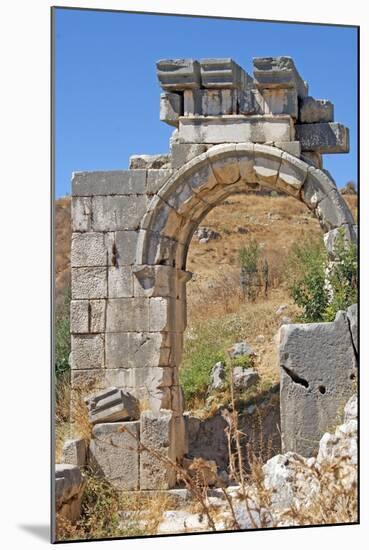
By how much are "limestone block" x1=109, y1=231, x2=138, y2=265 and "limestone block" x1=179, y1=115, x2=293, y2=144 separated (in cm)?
121

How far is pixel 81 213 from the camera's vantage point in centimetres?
1180

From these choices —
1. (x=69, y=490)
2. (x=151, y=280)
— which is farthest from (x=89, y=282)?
(x=69, y=490)

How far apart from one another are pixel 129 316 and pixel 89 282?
1.91 ft

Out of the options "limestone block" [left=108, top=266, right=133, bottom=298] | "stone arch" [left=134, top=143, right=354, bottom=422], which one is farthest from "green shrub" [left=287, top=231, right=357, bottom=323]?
"limestone block" [left=108, top=266, right=133, bottom=298]

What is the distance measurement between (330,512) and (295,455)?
2.52ft

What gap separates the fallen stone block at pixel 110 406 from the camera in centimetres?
1096

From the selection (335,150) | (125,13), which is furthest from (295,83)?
(125,13)

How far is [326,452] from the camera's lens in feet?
29.3

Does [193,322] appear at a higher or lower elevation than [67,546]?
higher

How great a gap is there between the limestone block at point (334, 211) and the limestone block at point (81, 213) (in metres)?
2.49

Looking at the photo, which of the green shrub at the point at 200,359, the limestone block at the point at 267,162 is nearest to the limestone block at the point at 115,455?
the limestone block at the point at 267,162

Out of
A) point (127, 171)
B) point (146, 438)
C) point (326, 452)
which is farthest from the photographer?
point (127, 171)

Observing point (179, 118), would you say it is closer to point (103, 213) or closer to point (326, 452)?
point (103, 213)

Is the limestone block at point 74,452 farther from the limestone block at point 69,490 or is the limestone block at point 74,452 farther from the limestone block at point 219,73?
the limestone block at point 219,73
